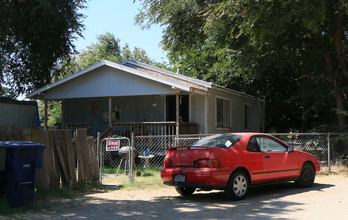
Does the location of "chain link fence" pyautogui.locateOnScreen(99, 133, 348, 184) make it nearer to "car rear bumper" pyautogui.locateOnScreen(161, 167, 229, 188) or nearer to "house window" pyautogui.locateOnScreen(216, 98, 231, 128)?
"house window" pyautogui.locateOnScreen(216, 98, 231, 128)

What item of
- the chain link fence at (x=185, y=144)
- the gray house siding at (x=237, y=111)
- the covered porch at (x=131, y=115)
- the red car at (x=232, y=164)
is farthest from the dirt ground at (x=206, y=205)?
the gray house siding at (x=237, y=111)

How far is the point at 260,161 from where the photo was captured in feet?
28.3

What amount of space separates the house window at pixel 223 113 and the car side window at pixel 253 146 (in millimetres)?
8629

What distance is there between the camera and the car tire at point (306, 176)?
966 cm

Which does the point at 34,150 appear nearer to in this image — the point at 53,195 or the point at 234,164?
the point at 53,195

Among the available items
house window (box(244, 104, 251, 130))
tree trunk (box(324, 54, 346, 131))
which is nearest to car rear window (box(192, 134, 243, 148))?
tree trunk (box(324, 54, 346, 131))

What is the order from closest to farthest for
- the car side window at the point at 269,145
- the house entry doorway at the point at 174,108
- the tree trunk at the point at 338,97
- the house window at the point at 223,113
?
the car side window at the point at 269,145 → the tree trunk at the point at 338,97 → the house entry doorway at the point at 174,108 → the house window at the point at 223,113

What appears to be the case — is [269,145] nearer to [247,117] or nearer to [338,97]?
[338,97]

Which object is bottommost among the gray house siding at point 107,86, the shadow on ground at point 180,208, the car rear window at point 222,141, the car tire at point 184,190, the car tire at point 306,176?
the shadow on ground at point 180,208

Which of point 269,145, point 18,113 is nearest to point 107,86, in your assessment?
point 18,113

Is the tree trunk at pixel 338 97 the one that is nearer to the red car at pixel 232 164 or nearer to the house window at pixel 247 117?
the house window at pixel 247 117

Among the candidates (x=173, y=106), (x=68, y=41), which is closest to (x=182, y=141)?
(x=173, y=106)

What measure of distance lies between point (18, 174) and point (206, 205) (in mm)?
3671

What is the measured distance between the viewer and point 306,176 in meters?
9.78
